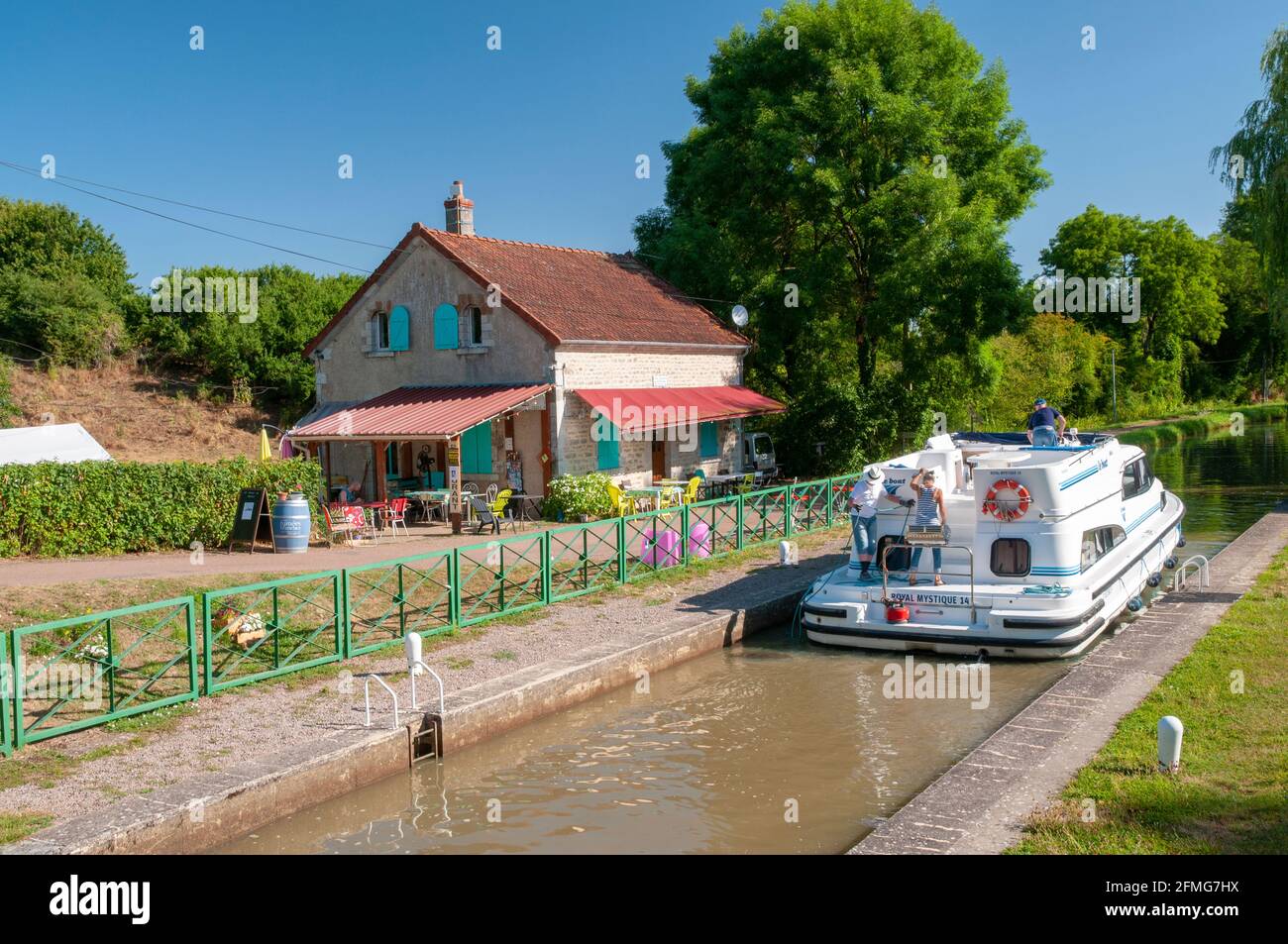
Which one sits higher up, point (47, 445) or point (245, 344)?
point (245, 344)

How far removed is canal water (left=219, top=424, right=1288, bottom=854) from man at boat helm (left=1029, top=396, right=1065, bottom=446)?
4.18 meters

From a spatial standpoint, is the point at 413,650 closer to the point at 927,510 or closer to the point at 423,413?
the point at 927,510

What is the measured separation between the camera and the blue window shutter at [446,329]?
896 inches

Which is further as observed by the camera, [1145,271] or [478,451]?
[1145,271]

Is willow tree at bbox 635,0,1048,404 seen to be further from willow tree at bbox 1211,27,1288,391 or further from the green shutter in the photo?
the green shutter

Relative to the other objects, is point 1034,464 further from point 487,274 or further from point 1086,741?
point 487,274

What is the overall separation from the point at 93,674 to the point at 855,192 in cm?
2238

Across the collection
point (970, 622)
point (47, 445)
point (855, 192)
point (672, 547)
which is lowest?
point (970, 622)

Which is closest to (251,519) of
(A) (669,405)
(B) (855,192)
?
(A) (669,405)

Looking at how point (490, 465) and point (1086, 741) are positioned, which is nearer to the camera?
point (1086, 741)

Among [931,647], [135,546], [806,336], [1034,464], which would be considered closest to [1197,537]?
[1034,464]

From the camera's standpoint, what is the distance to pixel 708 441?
25781mm
